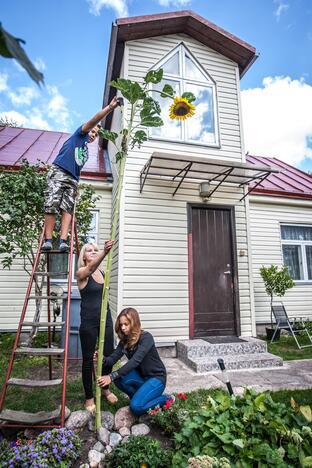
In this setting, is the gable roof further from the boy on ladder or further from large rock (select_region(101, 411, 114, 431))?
large rock (select_region(101, 411, 114, 431))

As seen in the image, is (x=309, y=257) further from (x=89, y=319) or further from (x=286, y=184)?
(x=89, y=319)

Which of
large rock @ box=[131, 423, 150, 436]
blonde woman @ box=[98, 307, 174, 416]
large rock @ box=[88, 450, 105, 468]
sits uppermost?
blonde woman @ box=[98, 307, 174, 416]

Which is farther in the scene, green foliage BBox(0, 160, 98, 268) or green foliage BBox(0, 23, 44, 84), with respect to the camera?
green foliage BBox(0, 160, 98, 268)

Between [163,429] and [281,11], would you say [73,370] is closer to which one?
[163,429]

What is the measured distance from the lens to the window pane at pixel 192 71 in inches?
254

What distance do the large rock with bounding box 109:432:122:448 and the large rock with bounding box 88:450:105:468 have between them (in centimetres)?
15

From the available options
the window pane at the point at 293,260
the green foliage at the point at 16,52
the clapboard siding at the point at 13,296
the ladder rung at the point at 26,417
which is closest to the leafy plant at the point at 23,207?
the clapboard siding at the point at 13,296

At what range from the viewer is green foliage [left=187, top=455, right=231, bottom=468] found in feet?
5.39

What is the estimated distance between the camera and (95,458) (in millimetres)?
2072

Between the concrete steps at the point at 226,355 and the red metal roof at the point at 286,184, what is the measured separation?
177 inches

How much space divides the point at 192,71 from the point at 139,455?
23.4 feet

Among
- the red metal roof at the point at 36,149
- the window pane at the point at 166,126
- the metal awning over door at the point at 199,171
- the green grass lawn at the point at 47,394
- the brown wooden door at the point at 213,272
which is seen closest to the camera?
the green grass lawn at the point at 47,394

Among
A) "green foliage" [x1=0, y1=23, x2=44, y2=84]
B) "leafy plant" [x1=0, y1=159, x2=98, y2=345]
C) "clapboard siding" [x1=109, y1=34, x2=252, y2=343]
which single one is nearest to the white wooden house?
"clapboard siding" [x1=109, y1=34, x2=252, y2=343]

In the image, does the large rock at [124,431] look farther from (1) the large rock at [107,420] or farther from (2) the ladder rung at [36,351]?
(2) the ladder rung at [36,351]
